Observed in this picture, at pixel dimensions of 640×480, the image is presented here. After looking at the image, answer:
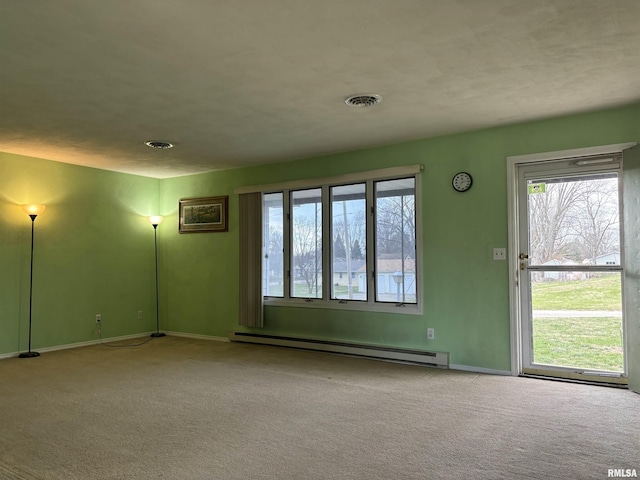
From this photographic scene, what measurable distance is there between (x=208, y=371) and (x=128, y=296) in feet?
8.72

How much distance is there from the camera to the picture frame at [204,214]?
663 centimetres

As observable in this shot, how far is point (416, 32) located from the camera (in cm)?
264

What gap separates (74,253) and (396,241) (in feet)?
13.8

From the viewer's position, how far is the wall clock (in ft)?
15.6

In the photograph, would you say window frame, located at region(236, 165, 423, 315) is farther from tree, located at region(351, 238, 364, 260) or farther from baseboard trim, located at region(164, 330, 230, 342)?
baseboard trim, located at region(164, 330, 230, 342)

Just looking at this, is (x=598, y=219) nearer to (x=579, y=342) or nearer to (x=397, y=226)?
(x=579, y=342)

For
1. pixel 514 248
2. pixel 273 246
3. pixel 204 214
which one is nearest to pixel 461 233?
pixel 514 248

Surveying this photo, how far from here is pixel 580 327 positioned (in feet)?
14.1

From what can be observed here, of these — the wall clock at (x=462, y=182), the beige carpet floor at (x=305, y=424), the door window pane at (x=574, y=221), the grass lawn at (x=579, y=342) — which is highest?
the wall clock at (x=462, y=182)

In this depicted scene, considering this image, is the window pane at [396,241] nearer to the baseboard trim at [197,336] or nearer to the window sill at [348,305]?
the window sill at [348,305]

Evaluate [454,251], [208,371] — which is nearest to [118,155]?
[208,371]

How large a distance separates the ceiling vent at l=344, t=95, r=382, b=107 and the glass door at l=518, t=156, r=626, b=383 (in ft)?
5.69

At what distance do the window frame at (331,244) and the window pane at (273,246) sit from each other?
0.08 metres

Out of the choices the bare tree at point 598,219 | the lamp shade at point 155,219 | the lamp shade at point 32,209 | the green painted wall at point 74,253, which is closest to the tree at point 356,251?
the bare tree at point 598,219
